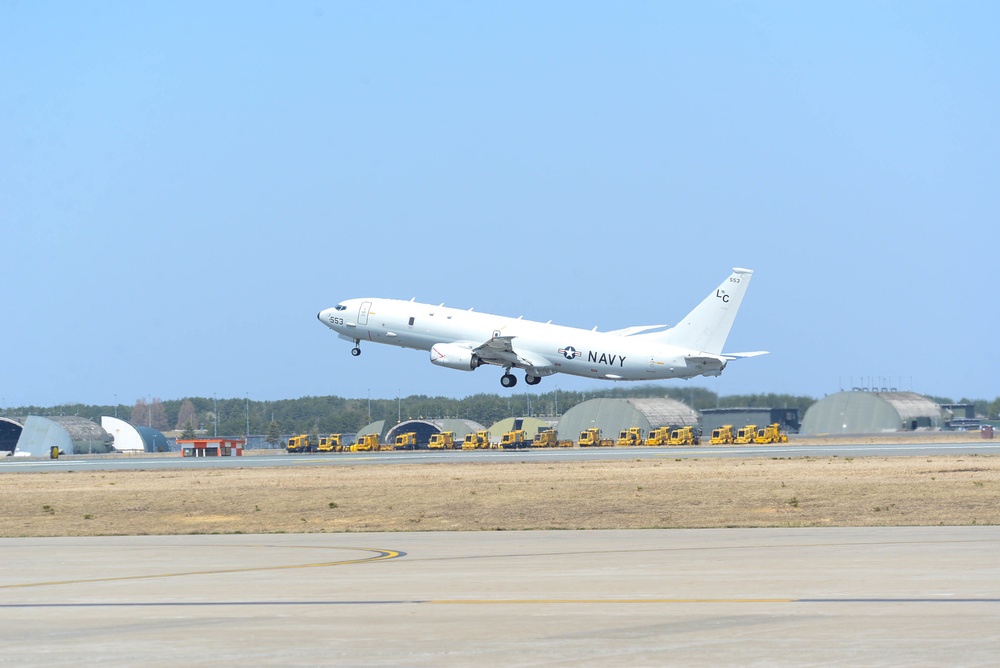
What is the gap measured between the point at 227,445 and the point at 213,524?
214 feet

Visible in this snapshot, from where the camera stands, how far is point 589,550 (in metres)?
27.2

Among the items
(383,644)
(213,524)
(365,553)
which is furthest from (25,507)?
(383,644)

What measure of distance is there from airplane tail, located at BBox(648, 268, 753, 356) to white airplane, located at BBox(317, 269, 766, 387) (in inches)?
2.5

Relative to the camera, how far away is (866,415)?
5039 inches

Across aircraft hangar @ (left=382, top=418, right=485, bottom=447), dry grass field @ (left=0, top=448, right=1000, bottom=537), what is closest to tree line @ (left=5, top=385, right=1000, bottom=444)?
aircraft hangar @ (left=382, top=418, right=485, bottom=447)

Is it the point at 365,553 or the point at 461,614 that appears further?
the point at 365,553

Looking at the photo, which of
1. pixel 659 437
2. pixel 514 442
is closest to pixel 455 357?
pixel 514 442

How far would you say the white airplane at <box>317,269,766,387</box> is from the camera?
82.2 metres

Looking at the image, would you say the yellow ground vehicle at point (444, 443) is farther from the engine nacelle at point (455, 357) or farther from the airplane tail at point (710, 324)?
the airplane tail at point (710, 324)

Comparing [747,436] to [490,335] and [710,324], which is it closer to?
[710,324]

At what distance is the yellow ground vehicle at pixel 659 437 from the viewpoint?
115 m

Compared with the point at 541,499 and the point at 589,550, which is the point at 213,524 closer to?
the point at 541,499

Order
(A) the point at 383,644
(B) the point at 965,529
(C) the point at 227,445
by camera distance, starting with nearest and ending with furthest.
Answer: (A) the point at 383,644 < (B) the point at 965,529 < (C) the point at 227,445

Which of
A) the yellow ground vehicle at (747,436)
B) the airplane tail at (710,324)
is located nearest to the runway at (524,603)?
the airplane tail at (710,324)
